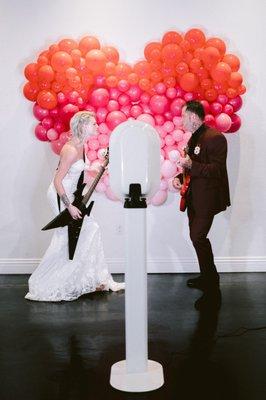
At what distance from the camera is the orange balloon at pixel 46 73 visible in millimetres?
4391

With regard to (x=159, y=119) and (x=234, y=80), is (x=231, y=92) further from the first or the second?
(x=159, y=119)

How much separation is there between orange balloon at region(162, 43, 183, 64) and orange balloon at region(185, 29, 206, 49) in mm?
164

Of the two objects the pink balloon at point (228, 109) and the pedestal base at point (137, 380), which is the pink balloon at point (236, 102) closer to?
the pink balloon at point (228, 109)

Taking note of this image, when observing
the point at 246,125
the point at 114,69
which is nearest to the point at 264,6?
the point at 246,125

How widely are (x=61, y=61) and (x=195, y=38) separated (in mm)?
A: 1224

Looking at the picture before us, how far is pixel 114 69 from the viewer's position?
14.8 ft

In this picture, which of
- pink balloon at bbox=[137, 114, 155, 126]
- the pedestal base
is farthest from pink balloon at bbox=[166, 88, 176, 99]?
the pedestal base

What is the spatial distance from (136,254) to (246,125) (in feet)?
9.97

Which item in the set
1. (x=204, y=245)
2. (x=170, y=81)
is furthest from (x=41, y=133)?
(x=204, y=245)

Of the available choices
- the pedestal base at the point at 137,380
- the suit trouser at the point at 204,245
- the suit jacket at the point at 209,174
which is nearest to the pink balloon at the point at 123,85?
the suit jacket at the point at 209,174

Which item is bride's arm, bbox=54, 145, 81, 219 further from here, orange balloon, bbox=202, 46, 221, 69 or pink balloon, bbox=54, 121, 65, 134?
orange balloon, bbox=202, 46, 221, 69

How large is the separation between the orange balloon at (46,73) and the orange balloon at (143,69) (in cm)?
77

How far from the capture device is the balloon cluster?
4402mm

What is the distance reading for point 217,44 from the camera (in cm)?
444
